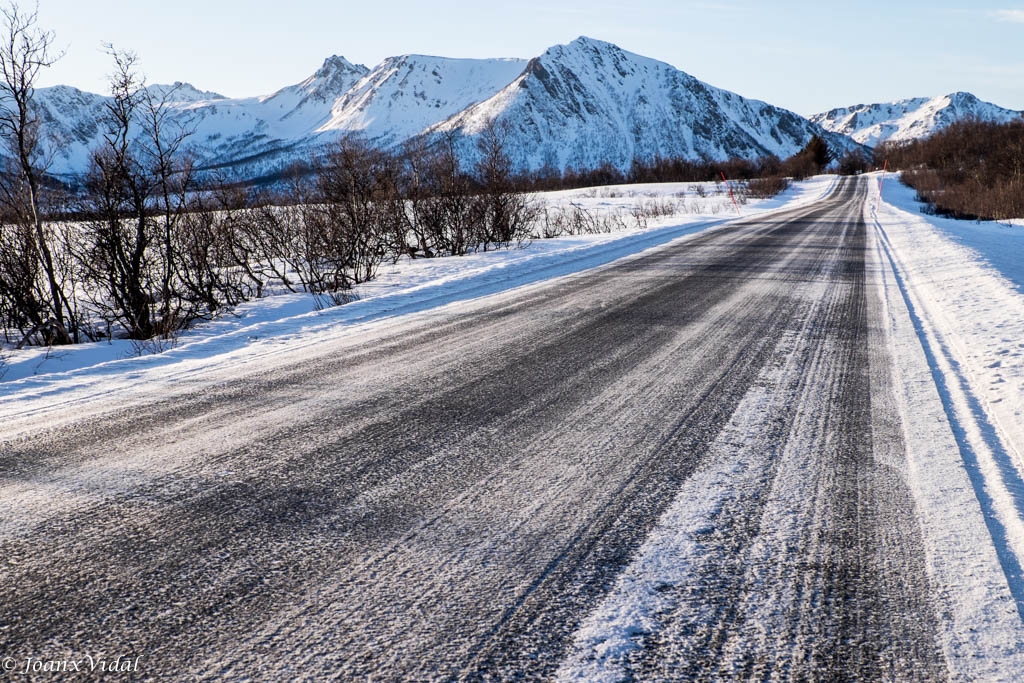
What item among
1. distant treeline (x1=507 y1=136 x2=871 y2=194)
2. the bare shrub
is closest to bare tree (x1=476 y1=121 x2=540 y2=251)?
the bare shrub

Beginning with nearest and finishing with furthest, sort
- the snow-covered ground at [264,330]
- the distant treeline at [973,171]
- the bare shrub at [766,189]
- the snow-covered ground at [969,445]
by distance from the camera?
the snow-covered ground at [969,445] → the snow-covered ground at [264,330] → the distant treeline at [973,171] → the bare shrub at [766,189]

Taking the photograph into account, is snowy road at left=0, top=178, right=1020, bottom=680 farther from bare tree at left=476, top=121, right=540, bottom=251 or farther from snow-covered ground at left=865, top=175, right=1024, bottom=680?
bare tree at left=476, top=121, right=540, bottom=251

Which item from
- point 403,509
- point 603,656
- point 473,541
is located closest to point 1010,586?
point 603,656

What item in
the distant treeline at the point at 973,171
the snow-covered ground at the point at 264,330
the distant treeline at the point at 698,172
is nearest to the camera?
the snow-covered ground at the point at 264,330

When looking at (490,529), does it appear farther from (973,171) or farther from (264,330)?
(973,171)

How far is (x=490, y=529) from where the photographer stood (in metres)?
2.39

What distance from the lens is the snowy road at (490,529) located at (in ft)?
5.69

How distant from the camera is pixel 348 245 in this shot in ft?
41.9

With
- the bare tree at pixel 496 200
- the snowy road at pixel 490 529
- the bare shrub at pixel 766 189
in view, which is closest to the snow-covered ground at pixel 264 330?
the snowy road at pixel 490 529

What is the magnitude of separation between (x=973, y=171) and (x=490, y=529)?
50.1 m

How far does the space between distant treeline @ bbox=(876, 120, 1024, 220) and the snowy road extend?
94.1ft

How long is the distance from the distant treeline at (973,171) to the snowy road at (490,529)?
28.7m

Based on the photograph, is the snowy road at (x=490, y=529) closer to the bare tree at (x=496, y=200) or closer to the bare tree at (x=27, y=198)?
the bare tree at (x=27, y=198)

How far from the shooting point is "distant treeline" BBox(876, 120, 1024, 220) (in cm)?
2659
